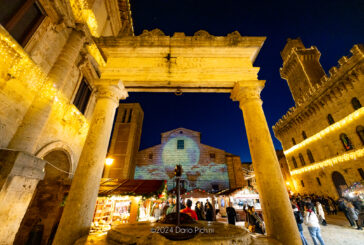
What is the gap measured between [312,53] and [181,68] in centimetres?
3398

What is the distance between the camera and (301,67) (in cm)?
2761

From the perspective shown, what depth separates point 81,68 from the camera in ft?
27.2

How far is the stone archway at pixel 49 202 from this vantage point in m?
7.47

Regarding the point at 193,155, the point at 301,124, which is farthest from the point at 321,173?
the point at 193,155

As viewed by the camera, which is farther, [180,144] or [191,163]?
[180,144]

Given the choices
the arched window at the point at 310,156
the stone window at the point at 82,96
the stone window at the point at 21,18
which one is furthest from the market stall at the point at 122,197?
the arched window at the point at 310,156

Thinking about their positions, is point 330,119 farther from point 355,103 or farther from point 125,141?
point 125,141

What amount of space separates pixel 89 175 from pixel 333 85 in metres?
25.4

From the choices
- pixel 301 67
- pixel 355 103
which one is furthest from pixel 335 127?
pixel 301 67

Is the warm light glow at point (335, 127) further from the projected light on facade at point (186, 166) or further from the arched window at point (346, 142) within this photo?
the projected light on facade at point (186, 166)

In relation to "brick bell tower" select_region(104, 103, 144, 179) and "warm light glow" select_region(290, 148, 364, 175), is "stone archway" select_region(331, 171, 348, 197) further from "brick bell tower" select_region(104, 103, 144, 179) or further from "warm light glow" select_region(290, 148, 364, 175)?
"brick bell tower" select_region(104, 103, 144, 179)

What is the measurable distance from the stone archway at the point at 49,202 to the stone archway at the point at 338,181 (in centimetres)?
2632

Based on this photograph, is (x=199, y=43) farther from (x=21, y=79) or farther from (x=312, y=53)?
(x=312, y=53)

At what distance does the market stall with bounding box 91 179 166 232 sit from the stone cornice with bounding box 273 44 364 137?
71.2 feet
